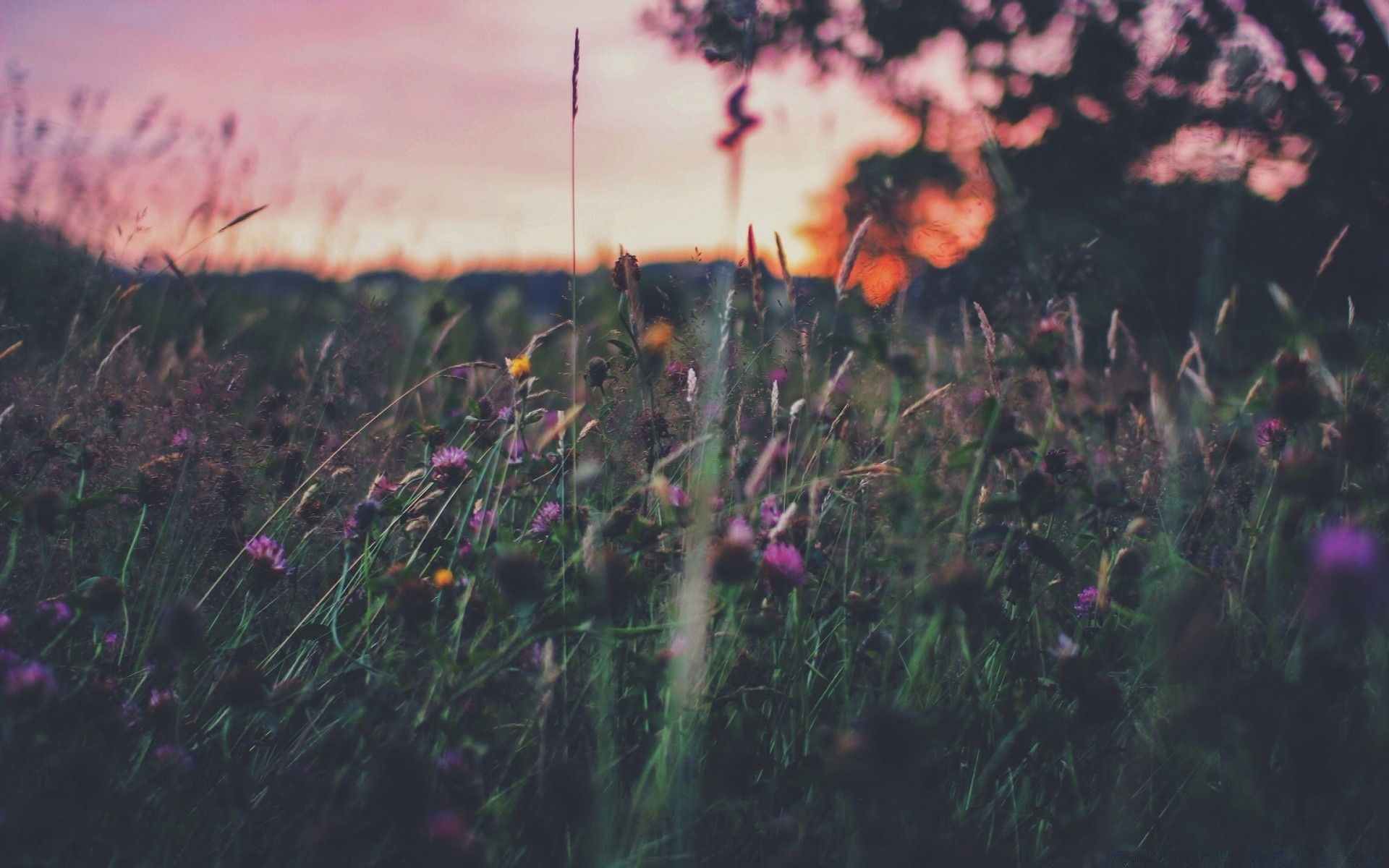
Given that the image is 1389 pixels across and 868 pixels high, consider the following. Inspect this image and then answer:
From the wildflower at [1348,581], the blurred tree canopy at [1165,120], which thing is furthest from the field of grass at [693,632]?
the blurred tree canopy at [1165,120]

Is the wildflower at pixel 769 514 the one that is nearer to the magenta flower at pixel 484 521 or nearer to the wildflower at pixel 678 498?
the wildflower at pixel 678 498

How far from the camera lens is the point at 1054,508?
1.19m

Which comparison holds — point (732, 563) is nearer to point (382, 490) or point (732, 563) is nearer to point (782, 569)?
point (782, 569)

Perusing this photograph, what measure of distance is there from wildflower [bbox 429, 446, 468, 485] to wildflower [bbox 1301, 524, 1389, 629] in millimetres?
1141

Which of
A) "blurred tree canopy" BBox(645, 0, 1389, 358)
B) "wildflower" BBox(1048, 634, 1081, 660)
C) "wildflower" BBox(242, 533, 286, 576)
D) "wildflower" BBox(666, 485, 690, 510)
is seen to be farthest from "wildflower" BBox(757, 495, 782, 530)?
"blurred tree canopy" BBox(645, 0, 1389, 358)

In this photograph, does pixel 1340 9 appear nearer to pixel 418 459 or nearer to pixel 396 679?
pixel 418 459

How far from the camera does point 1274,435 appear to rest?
5.21 feet

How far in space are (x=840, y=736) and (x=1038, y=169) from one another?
8.86 meters

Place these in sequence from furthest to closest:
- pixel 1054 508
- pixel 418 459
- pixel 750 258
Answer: pixel 418 459, pixel 750 258, pixel 1054 508

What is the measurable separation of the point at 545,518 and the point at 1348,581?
3.68 ft

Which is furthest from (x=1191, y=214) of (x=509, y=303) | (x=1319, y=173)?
(x=509, y=303)

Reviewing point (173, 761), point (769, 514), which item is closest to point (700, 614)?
point (769, 514)

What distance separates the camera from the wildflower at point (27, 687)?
0.95 meters

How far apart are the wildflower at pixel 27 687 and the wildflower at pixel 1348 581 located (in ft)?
4.32
